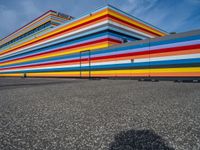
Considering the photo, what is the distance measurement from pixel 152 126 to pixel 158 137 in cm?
34

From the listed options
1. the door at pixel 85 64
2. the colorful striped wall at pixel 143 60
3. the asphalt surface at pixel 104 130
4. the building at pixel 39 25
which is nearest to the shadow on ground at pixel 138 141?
the asphalt surface at pixel 104 130

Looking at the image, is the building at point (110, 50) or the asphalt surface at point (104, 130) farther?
the building at point (110, 50)

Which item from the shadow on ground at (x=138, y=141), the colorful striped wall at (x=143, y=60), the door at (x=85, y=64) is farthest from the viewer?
the door at (x=85, y=64)

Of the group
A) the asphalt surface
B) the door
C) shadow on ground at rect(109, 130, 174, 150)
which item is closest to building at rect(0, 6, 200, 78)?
the door

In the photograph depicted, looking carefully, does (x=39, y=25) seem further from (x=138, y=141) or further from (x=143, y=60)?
(x=138, y=141)

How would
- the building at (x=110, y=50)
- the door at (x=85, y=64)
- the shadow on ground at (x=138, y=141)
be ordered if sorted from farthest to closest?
the door at (x=85, y=64), the building at (x=110, y=50), the shadow on ground at (x=138, y=141)

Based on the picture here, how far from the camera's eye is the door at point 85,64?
16328 mm

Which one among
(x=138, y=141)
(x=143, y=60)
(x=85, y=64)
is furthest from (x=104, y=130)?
(x=85, y=64)

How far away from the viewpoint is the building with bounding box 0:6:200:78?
9.73 metres

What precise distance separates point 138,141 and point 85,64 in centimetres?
1550

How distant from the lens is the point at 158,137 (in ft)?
5.12

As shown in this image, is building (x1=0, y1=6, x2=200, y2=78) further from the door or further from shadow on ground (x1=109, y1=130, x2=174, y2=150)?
shadow on ground (x1=109, y1=130, x2=174, y2=150)

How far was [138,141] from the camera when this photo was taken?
57.6 inches

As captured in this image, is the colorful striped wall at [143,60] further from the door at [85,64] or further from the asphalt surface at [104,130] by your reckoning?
the asphalt surface at [104,130]
